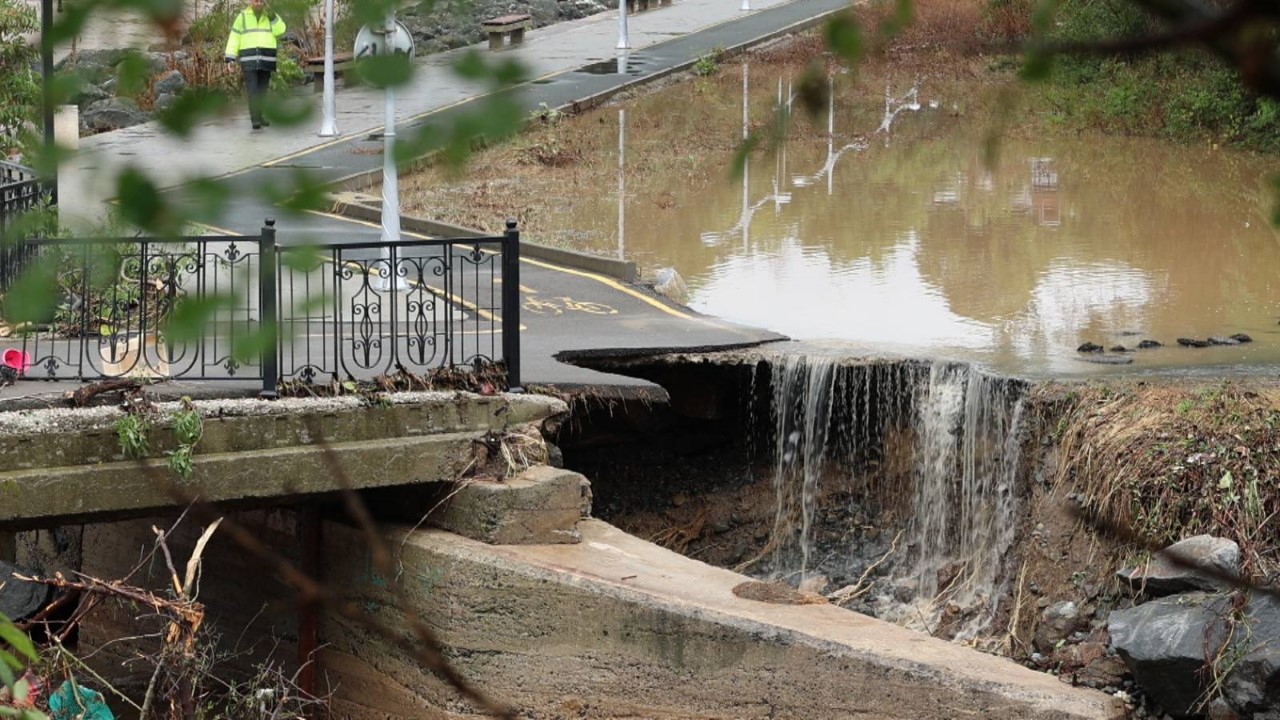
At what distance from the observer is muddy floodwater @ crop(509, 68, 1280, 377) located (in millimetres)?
15070

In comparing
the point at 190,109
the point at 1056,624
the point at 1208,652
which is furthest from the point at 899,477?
the point at 190,109

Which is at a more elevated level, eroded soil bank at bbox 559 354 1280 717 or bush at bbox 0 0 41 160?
bush at bbox 0 0 41 160

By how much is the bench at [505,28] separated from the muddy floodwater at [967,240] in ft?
16.7

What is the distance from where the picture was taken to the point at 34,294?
6.09 ft

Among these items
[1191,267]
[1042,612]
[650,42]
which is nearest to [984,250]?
[1191,267]

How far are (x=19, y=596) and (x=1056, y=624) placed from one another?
7627 millimetres

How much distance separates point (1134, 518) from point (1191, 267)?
7334 mm

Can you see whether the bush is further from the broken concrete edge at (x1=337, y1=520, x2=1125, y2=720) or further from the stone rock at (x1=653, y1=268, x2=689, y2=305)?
the broken concrete edge at (x1=337, y1=520, x2=1125, y2=720)

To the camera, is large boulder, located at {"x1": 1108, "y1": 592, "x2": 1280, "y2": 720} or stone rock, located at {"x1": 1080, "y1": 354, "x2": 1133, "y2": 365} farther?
stone rock, located at {"x1": 1080, "y1": 354, "x2": 1133, "y2": 365}

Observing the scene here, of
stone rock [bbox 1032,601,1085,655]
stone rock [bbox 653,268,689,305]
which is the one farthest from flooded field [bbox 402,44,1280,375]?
stone rock [bbox 1032,601,1085,655]

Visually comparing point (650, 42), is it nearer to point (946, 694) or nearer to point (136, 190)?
point (946, 694)

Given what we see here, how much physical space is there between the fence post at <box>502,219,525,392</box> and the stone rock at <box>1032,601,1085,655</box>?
11.9ft

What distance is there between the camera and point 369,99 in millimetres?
29312

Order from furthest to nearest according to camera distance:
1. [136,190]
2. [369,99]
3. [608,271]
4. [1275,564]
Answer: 1. [369,99]
2. [608,271]
3. [1275,564]
4. [136,190]
